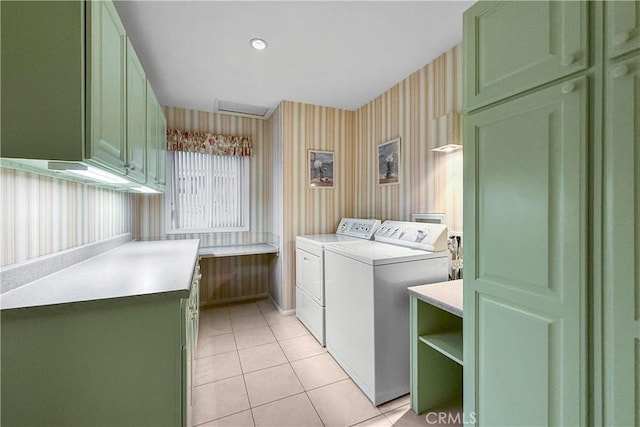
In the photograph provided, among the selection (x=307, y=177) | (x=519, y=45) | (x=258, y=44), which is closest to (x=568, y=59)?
(x=519, y=45)

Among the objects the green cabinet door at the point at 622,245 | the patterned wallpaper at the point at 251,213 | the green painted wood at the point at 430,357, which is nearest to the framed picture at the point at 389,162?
the green painted wood at the point at 430,357

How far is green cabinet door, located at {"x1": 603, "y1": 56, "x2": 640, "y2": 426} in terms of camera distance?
0.75 meters

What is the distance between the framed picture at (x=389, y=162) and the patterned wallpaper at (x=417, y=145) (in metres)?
0.05

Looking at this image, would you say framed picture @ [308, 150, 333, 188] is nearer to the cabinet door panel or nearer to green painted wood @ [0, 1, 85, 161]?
the cabinet door panel

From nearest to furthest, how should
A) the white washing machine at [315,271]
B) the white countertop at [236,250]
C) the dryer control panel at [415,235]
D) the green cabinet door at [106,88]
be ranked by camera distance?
the green cabinet door at [106,88]
the dryer control panel at [415,235]
the white washing machine at [315,271]
the white countertop at [236,250]

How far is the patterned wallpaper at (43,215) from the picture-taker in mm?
1130

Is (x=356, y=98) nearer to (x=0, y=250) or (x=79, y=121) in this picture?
(x=79, y=121)

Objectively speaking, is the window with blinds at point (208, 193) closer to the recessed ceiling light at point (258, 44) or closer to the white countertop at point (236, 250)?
the white countertop at point (236, 250)

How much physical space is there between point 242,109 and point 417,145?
221 centimetres

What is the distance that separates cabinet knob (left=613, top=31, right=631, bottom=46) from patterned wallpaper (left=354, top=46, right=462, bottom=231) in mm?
1195

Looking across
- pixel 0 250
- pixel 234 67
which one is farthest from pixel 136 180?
pixel 234 67

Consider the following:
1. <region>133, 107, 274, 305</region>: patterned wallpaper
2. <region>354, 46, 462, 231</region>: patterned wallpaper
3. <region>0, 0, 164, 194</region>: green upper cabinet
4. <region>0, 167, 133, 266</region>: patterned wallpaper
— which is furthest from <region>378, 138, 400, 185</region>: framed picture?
<region>0, 167, 133, 266</region>: patterned wallpaper

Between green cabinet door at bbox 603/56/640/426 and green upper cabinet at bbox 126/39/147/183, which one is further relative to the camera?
green upper cabinet at bbox 126/39/147/183

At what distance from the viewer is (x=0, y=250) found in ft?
3.54
